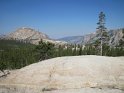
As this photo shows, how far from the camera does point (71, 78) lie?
24.7 m

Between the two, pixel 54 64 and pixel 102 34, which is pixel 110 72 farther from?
pixel 102 34

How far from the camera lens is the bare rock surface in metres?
23.8

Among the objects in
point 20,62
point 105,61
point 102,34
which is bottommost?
point 20,62

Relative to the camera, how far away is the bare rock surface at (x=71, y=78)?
78.1 feet

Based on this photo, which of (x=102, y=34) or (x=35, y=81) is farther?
(x=102, y=34)

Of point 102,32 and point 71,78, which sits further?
point 102,32

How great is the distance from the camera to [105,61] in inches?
1086

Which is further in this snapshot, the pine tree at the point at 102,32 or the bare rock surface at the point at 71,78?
the pine tree at the point at 102,32

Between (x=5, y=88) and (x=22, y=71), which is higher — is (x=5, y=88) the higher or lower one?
the lower one

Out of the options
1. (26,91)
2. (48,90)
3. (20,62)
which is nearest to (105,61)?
(48,90)

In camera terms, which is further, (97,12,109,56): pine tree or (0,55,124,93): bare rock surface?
(97,12,109,56): pine tree

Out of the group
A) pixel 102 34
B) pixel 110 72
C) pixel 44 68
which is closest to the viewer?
pixel 110 72

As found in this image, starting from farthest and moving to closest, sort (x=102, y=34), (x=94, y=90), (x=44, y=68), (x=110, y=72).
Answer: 1. (x=102, y=34)
2. (x=44, y=68)
3. (x=110, y=72)
4. (x=94, y=90)

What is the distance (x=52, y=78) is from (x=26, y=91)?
4.17m
